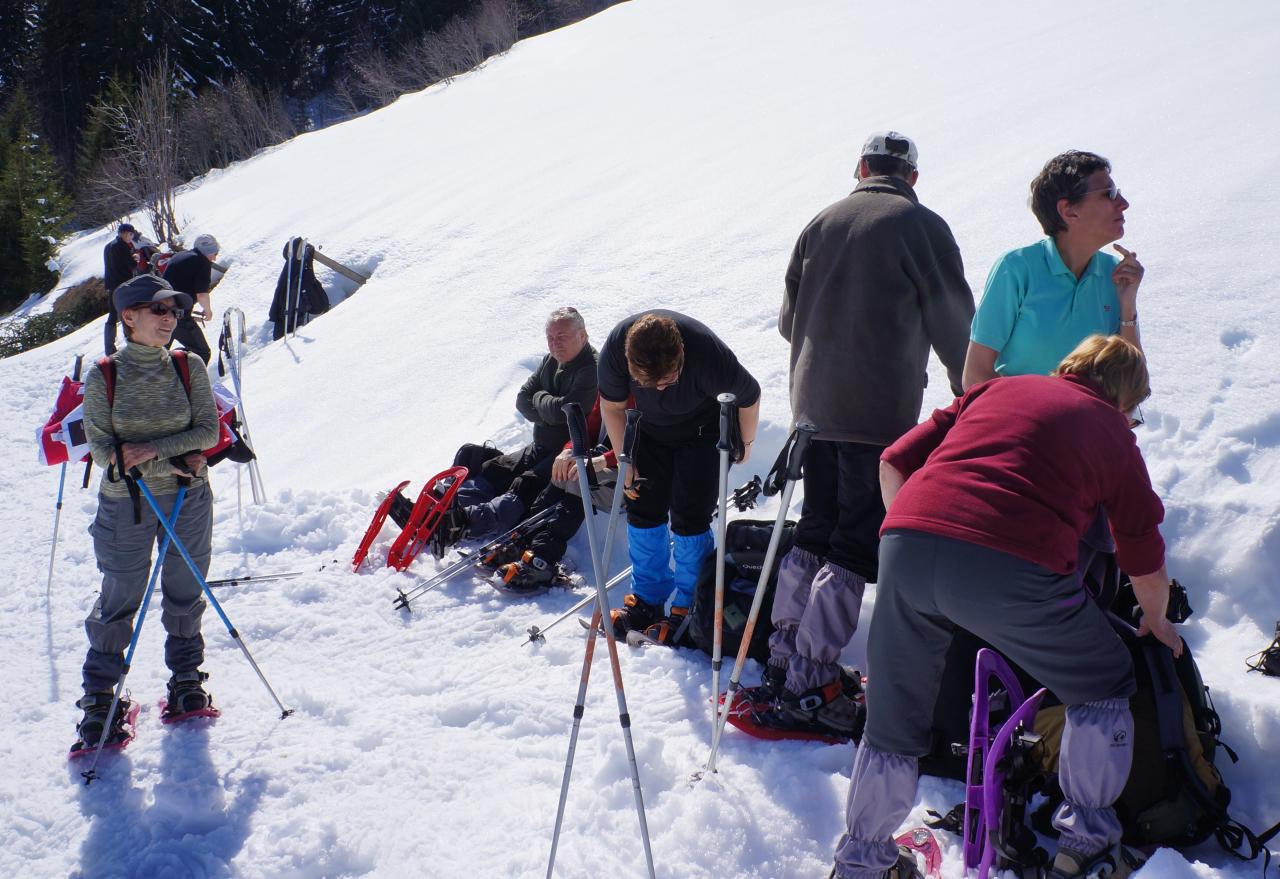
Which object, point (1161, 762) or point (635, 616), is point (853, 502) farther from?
point (635, 616)

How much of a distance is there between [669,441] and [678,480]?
19 centimetres

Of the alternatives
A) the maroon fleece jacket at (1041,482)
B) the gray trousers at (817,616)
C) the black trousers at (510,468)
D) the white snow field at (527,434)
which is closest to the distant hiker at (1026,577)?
the maroon fleece jacket at (1041,482)

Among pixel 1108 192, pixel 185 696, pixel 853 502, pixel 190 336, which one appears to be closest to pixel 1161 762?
pixel 853 502

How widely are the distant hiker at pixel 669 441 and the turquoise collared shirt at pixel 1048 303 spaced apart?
1.18m

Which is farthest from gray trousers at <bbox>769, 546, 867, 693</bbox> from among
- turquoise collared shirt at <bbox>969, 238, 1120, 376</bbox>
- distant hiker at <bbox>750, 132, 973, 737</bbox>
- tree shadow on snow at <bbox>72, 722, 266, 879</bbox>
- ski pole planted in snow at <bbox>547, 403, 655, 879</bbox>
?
tree shadow on snow at <bbox>72, 722, 266, 879</bbox>

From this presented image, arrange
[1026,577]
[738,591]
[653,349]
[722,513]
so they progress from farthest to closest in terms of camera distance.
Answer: [738,591] → [653,349] → [722,513] → [1026,577]

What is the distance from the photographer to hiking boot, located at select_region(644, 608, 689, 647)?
4.21 meters

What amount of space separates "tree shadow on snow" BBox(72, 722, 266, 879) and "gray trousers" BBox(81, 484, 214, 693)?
42 centimetres

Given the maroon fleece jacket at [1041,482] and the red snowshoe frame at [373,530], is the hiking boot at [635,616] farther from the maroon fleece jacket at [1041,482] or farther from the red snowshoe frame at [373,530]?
the maroon fleece jacket at [1041,482]

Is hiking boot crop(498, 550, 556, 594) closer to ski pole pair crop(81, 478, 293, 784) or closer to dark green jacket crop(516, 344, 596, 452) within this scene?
dark green jacket crop(516, 344, 596, 452)

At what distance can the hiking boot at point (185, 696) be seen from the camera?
13.4ft

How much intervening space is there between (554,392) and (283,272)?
8499mm

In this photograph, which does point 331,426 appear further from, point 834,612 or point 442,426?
point 834,612

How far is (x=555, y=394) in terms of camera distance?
5.40 metres
